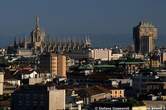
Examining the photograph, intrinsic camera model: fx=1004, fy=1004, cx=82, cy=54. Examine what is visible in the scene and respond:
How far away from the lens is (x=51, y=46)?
171250 mm

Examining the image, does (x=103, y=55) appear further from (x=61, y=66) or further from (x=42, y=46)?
(x=61, y=66)

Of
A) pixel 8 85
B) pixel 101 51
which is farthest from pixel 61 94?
pixel 101 51

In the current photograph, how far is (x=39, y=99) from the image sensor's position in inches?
2234

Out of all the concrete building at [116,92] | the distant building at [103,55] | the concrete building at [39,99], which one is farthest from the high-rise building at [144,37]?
the concrete building at [39,99]

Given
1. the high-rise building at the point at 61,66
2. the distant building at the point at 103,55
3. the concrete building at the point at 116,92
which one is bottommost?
the concrete building at the point at 116,92

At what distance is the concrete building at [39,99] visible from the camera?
56.3m

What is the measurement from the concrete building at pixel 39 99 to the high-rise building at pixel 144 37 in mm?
113614

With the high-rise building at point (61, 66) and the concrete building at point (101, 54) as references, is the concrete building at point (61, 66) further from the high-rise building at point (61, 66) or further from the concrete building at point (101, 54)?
the concrete building at point (101, 54)

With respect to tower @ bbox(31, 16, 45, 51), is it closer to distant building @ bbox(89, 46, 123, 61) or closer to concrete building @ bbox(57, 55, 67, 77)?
distant building @ bbox(89, 46, 123, 61)

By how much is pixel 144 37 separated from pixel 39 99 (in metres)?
116

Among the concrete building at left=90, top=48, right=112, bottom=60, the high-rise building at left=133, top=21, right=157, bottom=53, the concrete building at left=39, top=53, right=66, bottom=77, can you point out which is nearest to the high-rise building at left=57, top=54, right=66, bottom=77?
the concrete building at left=39, top=53, right=66, bottom=77

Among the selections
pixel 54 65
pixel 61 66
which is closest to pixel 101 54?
pixel 61 66

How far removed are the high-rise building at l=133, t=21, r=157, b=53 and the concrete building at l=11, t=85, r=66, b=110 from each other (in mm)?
113614

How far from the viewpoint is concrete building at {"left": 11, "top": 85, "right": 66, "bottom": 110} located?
5630 centimetres
